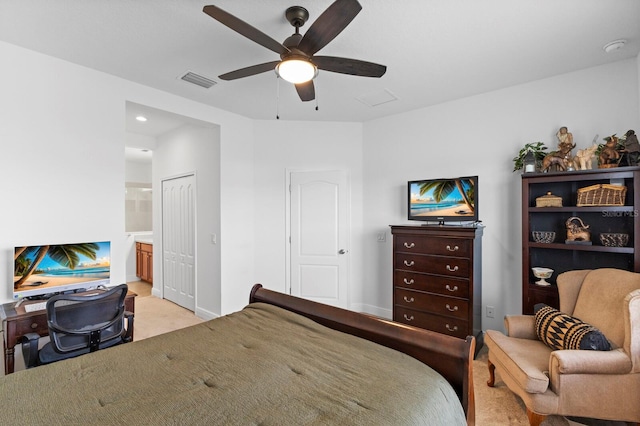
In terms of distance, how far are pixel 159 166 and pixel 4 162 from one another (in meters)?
2.84

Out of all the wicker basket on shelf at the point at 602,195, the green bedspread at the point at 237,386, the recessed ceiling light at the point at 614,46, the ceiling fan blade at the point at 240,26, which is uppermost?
the recessed ceiling light at the point at 614,46

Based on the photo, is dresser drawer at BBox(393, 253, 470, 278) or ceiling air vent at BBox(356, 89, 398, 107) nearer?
dresser drawer at BBox(393, 253, 470, 278)

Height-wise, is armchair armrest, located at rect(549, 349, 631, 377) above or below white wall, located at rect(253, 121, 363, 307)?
below

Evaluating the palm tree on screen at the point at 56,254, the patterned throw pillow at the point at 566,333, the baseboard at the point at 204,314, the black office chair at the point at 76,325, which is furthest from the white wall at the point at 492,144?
the palm tree on screen at the point at 56,254

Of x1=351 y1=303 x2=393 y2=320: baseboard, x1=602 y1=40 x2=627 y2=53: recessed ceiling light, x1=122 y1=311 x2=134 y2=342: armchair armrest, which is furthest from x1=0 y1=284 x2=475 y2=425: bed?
x1=602 y1=40 x2=627 y2=53: recessed ceiling light

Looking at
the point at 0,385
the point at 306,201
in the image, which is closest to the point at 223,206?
the point at 306,201

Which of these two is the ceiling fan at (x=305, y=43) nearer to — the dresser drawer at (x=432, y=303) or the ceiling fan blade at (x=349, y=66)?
the ceiling fan blade at (x=349, y=66)

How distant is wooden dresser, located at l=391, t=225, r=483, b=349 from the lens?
2975mm

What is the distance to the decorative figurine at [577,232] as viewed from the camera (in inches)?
104

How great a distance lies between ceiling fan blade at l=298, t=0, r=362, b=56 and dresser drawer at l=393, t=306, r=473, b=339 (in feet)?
8.86

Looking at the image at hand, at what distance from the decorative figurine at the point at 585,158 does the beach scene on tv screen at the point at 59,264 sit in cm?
424

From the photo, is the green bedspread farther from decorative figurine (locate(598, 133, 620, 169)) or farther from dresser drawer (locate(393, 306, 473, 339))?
decorative figurine (locate(598, 133, 620, 169))

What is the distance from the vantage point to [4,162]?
2.40 m

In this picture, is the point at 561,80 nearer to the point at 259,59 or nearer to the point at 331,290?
the point at 259,59
